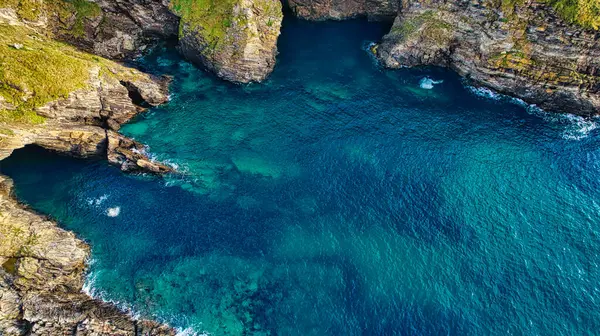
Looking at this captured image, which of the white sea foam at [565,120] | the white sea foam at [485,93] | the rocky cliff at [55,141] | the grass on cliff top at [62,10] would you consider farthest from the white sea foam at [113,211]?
the white sea foam at [565,120]

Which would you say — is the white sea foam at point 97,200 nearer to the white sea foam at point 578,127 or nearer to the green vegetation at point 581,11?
the white sea foam at point 578,127

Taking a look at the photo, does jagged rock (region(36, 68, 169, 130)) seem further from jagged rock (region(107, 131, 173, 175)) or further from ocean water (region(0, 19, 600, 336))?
jagged rock (region(107, 131, 173, 175))

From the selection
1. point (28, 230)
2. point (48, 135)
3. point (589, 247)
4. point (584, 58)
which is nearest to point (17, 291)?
point (28, 230)

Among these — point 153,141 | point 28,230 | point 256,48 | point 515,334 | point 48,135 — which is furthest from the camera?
point 256,48

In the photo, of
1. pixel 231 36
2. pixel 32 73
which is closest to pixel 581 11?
pixel 231 36

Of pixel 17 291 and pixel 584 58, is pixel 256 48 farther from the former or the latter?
pixel 584 58

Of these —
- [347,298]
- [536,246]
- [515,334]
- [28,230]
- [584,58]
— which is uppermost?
[584,58]
